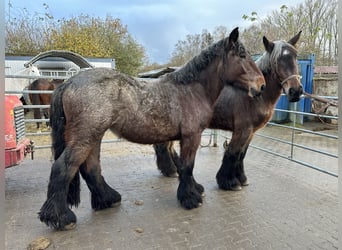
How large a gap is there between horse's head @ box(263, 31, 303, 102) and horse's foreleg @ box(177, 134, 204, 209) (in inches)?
49.2

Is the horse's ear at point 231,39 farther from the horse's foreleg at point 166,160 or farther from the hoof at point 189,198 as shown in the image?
the horse's foreleg at point 166,160

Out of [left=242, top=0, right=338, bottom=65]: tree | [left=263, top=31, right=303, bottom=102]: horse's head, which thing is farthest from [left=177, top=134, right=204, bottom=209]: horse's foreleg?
[left=242, top=0, right=338, bottom=65]: tree

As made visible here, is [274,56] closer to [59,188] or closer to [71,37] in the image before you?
[59,188]

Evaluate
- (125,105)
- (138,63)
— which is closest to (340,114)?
(125,105)

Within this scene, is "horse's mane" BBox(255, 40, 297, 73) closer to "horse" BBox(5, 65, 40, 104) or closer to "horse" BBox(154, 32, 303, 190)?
"horse" BBox(154, 32, 303, 190)

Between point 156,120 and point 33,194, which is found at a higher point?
point 156,120

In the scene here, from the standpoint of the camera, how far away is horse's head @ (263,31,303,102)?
3.14 meters

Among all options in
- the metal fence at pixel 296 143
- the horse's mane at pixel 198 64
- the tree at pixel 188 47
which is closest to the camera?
the horse's mane at pixel 198 64

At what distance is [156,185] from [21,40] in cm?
1332

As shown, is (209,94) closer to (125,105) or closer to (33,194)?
(125,105)

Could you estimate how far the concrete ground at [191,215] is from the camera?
232cm

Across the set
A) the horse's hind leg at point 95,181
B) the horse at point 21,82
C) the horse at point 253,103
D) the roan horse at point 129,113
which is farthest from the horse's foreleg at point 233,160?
the horse at point 21,82

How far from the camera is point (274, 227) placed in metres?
2.58

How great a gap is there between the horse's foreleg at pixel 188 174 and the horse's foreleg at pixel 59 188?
1.08 m
